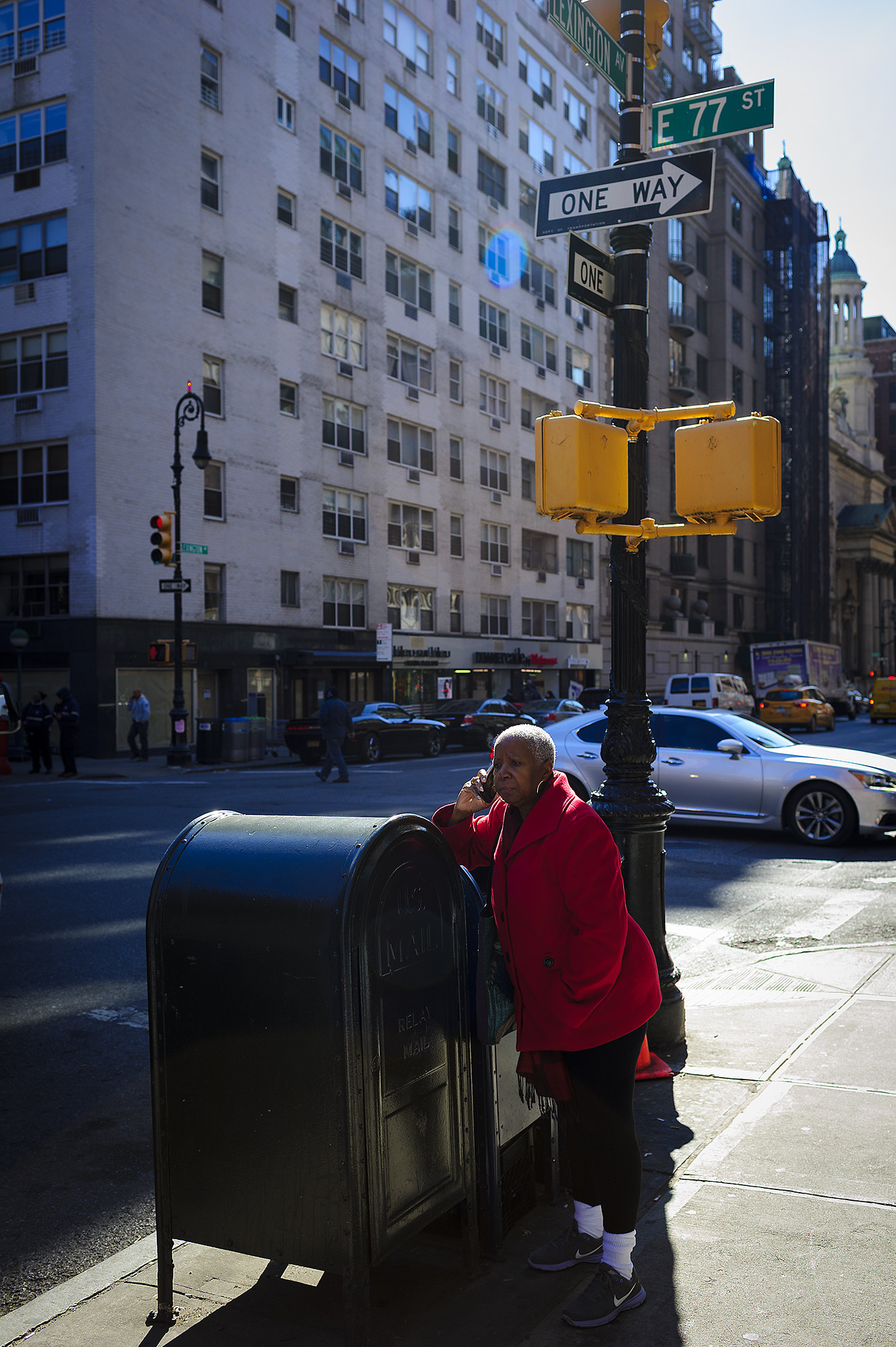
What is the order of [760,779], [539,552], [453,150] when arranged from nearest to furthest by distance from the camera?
[760,779] → [453,150] → [539,552]

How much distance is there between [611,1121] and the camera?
3.32 m

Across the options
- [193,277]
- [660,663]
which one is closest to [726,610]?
[660,663]

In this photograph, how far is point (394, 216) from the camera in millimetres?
42844

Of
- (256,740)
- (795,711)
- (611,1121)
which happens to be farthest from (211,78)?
(611,1121)

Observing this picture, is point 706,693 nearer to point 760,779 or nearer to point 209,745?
point 209,745

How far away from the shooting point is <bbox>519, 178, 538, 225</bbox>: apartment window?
53094 millimetres

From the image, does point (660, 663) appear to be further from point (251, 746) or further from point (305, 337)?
point (251, 746)

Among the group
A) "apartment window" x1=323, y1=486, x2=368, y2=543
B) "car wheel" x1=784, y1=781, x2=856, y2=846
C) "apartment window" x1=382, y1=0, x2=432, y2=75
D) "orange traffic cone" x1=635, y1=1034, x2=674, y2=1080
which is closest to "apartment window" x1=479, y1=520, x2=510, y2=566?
"apartment window" x1=323, y1=486, x2=368, y2=543

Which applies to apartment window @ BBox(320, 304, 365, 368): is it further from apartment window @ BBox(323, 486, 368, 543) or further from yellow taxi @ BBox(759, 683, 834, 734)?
yellow taxi @ BBox(759, 683, 834, 734)

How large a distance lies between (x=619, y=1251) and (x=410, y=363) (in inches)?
1704

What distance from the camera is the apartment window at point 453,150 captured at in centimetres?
4709

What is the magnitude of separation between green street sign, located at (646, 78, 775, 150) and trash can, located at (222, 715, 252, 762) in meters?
22.7

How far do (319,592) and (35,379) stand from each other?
11.2 meters

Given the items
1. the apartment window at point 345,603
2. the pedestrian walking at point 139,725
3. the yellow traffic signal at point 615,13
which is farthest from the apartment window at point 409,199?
the yellow traffic signal at point 615,13
